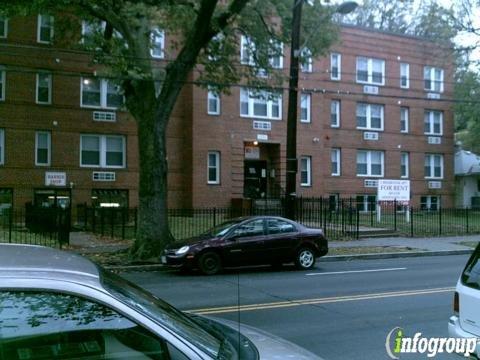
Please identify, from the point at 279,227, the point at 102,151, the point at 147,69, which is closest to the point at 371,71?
the point at 102,151

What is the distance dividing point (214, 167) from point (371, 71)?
43.3 feet

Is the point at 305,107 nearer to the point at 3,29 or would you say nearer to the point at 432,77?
the point at 432,77

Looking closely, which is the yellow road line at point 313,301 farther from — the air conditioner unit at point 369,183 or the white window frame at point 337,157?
→ the air conditioner unit at point 369,183

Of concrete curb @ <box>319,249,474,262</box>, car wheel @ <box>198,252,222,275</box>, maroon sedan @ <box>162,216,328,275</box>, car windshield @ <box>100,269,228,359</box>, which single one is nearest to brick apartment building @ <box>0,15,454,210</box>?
concrete curb @ <box>319,249,474,262</box>

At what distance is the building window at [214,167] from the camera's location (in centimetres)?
3047

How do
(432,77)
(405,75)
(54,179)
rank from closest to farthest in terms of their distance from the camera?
(54,179) < (405,75) < (432,77)

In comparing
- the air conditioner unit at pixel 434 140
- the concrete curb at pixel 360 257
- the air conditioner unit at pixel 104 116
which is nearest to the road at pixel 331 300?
the concrete curb at pixel 360 257

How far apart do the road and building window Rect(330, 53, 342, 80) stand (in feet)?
70.1

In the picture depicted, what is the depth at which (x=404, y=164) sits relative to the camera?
124 feet

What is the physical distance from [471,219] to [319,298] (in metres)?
24.6

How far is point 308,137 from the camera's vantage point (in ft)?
108

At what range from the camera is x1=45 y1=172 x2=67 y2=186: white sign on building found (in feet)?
89.5

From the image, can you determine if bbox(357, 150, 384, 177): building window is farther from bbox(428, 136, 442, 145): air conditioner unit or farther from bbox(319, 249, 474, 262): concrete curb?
bbox(319, 249, 474, 262): concrete curb

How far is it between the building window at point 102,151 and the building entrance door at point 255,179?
290 inches
